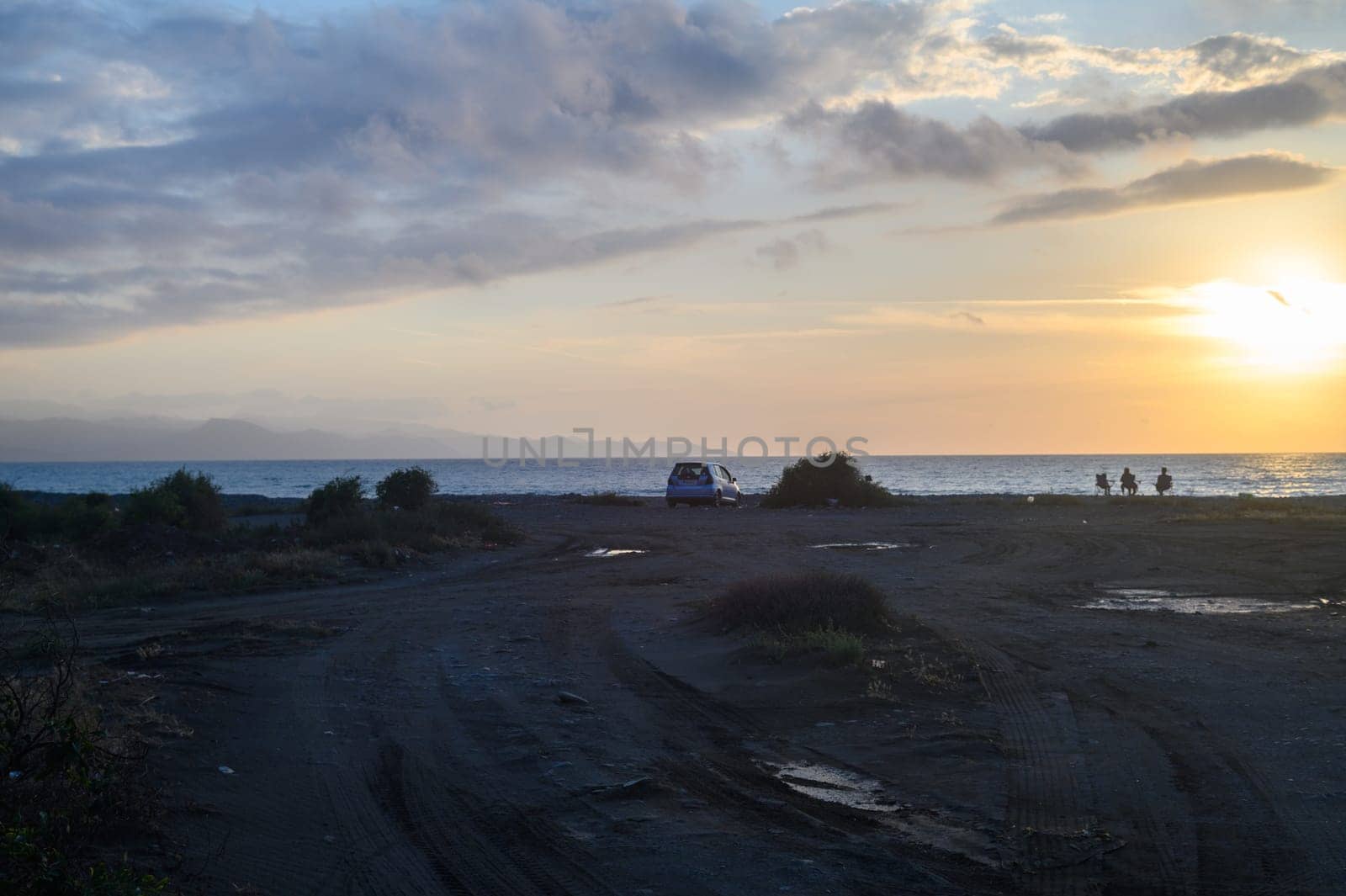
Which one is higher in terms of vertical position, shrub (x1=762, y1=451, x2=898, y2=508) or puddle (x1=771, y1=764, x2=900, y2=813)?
shrub (x1=762, y1=451, x2=898, y2=508)

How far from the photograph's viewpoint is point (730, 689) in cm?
943

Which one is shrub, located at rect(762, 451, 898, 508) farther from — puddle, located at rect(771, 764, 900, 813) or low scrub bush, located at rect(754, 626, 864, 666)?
puddle, located at rect(771, 764, 900, 813)

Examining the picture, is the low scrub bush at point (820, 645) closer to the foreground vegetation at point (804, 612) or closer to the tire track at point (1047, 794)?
the foreground vegetation at point (804, 612)

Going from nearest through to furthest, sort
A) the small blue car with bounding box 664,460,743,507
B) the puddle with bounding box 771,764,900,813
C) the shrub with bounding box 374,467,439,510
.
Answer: the puddle with bounding box 771,764,900,813
the shrub with bounding box 374,467,439,510
the small blue car with bounding box 664,460,743,507

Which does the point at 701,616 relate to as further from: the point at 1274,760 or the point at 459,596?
the point at 1274,760

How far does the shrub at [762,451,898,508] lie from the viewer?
42500 mm

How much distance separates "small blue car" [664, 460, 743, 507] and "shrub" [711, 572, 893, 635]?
27.9m

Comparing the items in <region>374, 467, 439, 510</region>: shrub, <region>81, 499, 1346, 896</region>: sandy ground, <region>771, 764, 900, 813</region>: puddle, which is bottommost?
<region>771, 764, 900, 813</region>: puddle

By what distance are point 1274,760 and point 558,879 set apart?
16.2 ft

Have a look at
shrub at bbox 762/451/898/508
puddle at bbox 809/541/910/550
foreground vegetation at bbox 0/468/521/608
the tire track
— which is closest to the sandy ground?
the tire track

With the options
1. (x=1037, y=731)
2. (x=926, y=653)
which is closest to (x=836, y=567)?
(x=926, y=653)

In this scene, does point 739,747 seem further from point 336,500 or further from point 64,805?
point 336,500

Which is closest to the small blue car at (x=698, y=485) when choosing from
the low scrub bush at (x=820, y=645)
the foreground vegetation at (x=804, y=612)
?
the foreground vegetation at (x=804, y=612)

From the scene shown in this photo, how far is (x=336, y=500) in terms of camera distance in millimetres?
27875
